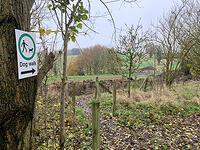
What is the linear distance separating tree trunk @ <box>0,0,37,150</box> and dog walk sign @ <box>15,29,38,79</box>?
0.03 m

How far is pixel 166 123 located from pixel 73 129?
3.50 metres

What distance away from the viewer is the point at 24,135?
1.13m

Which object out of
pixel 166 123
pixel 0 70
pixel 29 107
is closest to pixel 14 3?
pixel 0 70

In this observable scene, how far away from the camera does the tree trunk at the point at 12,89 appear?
39.9 inches

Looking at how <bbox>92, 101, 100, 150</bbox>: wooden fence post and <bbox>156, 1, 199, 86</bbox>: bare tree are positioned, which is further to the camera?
<bbox>156, 1, 199, 86</bbox>: bare tree

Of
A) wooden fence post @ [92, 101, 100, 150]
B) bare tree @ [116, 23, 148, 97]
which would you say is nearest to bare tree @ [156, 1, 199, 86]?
bare tree @ [116, 23, 148, 97]

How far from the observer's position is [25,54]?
117 cm

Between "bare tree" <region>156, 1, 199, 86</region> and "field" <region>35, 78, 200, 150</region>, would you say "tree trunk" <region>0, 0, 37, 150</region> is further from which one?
"bare tree" <region>156, 1, 199, 86</region>

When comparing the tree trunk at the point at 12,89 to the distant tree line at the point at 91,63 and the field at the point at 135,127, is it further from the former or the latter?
the distant tree line at the point at 91,63

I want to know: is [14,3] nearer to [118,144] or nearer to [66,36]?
[66,36]

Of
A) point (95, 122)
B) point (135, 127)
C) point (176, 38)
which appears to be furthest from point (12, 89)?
point (176, 38)

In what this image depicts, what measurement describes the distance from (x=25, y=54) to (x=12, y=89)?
320mm

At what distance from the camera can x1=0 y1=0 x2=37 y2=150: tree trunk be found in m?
1.01

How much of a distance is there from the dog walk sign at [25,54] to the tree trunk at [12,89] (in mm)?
33
